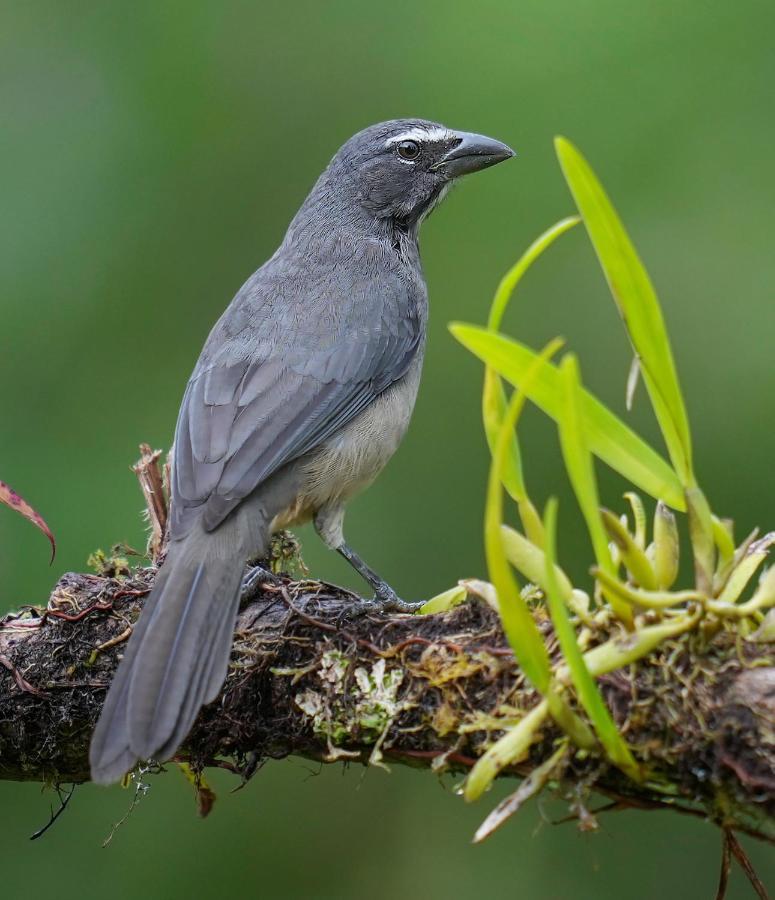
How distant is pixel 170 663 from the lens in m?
2.99

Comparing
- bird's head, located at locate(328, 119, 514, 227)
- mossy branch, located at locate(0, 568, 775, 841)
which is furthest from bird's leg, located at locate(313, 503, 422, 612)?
bird's head, located at locate(328, 119, 514, 227)

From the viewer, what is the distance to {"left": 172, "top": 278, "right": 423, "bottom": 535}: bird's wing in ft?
12.7

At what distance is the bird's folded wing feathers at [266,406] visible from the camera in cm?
386

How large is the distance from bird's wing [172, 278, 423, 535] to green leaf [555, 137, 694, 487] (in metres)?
1.54

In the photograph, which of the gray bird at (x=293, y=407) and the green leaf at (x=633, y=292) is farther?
the gray bird at (x=293, y=407)

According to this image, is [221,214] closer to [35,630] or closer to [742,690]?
[35,630]

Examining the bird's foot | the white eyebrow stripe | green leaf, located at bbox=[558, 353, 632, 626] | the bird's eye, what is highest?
the white eyebrow stripe

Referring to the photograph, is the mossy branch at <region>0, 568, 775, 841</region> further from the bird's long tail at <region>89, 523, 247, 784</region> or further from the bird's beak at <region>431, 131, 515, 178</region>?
the bird's beak at <region>431, 131, 515, 178</region>

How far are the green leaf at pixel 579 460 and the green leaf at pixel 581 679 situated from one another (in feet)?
0.18

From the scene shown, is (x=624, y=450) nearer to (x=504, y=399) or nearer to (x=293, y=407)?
(x=504, y=399)

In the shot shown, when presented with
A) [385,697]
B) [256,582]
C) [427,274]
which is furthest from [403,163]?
[385,697]

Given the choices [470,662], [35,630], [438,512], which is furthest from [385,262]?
[470,662]

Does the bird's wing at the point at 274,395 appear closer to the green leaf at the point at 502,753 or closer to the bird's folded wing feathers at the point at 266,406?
the bird's folded wing feathers at the point at 266,406

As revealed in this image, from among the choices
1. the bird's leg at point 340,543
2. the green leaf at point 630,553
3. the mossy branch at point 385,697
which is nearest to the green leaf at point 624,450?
the green leaf at point 630,553
